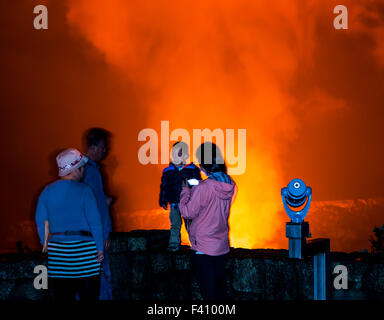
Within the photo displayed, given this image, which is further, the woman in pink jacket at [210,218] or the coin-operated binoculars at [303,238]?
the coin-operated binoculars at [303,238]

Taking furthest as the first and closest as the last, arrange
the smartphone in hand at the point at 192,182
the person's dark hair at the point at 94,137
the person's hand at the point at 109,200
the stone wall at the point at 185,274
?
the stone wall at the point at 185,274 → the person's hand at the point at 109,200 → the person's dark hair at the point at 94,137 → the smartphone in hand at the point at 192,182

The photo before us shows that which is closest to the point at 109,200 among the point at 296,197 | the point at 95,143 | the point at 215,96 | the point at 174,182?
the point at 95,143

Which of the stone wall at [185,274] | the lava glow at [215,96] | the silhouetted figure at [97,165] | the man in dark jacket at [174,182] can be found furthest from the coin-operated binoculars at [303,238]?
the lava glow at [215,96]

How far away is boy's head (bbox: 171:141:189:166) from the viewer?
4230mm

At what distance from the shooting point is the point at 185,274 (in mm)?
4258

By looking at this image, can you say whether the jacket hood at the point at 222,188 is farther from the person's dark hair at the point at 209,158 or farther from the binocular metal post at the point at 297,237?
the binocular metal post at the point at 297,237

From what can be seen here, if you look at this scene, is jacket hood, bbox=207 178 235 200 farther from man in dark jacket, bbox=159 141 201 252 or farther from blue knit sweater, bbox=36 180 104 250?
man in dark jacket, bbox=159 141 201 252

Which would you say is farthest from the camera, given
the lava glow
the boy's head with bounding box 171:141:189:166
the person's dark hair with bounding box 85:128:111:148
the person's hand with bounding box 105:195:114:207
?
the lava glow

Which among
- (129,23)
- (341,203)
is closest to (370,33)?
(341,203)

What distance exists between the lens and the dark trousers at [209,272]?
3.01m

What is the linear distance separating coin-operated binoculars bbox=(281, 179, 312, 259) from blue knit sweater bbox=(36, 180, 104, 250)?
56.1 inches

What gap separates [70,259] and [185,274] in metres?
1.77

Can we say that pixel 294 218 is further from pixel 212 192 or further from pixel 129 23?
pixel 129 23

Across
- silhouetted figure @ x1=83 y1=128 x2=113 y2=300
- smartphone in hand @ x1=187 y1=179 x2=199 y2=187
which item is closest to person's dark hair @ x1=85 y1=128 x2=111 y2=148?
silhouetted figure @ x1=83 y1=128 x2=113 y2=300
